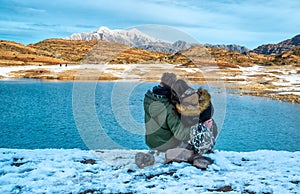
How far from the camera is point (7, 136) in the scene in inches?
939

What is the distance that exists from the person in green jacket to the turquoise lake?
6.47 m

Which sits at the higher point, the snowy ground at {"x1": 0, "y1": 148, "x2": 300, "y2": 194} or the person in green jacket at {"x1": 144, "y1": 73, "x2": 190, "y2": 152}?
the person in green jacket at {"x1": 144, "y1": 73, "x2": 190, "y2": 152}

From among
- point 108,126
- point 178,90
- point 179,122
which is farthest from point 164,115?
point 108,126

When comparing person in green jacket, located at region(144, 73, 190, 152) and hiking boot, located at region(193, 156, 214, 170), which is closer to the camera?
person in green jacket, located at region(144, 73, 190, 152)

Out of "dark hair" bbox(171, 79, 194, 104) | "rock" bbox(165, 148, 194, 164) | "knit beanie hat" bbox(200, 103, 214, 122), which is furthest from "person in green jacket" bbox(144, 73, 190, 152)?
"knit beanie hat" bbox(200, 103, 214, 122)

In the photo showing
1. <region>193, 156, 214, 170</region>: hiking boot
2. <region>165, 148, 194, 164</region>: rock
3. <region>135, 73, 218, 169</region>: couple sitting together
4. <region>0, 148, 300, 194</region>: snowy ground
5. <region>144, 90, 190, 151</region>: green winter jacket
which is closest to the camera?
<region>0, 148, 300, 194</region>: snowy ground

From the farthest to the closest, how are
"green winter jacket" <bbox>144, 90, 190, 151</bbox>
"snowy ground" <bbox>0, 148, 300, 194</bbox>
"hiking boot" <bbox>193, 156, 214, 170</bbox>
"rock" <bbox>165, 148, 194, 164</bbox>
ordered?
"rock" <bbox>165, 148, 194, 164</bbox>, "hiking boot" <bbox>193, 156, 214, 170</bbox>, "green winter jacket" <bbox>144, 90, 190, 151</bbox>, "snowy ground" <bbox>0, 148, 300, 194</bbox>

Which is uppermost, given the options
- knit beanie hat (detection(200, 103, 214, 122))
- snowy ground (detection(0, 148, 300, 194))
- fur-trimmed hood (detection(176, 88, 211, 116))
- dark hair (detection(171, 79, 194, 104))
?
dark hair (detection(171, 79, 194, 104))

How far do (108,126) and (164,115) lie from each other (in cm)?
1923

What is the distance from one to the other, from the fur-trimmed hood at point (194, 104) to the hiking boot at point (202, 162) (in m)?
1.42

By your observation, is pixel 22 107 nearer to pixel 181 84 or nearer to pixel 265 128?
pixel 265 128

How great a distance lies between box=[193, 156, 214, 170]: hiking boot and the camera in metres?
8.90

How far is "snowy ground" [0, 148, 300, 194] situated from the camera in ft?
24.6

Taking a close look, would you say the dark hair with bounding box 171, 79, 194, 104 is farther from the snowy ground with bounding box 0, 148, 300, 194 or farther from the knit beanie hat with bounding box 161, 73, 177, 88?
the snowy ground with bounding box 0, 148, 300, 194
